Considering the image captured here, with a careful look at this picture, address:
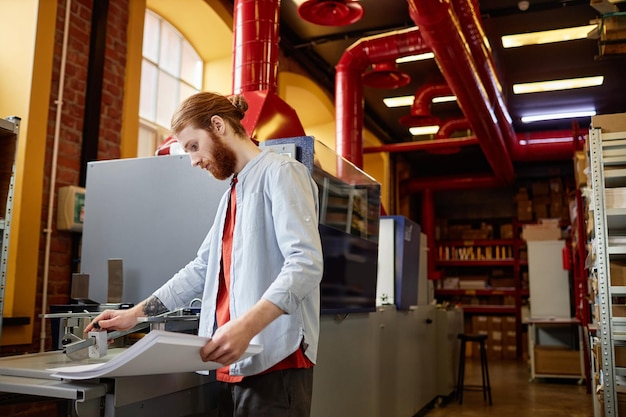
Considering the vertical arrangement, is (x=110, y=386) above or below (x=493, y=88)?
below

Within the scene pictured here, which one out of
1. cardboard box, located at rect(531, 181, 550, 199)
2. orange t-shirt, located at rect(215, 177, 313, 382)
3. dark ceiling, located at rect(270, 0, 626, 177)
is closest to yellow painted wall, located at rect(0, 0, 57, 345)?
orange t-shirt, located at rect(215, 177, 313, 382)

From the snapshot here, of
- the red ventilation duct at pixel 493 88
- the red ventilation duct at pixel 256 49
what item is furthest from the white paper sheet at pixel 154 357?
the red ventilation duct at pixel 493 88

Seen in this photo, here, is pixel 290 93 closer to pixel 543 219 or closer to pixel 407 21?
pixel 407 21

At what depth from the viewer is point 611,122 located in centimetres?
309

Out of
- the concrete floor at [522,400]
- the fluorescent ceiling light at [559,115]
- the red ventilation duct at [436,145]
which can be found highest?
the fluorescent ceiling light at [559,115]

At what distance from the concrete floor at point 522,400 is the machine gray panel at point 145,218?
3267 millimetres

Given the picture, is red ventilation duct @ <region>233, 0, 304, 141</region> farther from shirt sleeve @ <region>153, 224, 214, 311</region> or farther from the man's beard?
the man's beard

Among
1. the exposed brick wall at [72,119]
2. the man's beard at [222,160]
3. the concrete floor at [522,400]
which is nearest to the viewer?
the man's beard at [222,160]

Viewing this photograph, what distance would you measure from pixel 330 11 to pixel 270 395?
3.29 metres

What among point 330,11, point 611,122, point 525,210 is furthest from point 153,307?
point 525,210

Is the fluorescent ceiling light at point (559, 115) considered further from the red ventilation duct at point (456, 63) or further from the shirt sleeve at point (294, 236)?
the shirt sleeve at point (294, 236)

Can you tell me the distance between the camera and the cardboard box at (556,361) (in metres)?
6.68

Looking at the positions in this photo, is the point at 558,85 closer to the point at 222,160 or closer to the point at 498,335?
the point at 498,335

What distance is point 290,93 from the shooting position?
22.6ft
